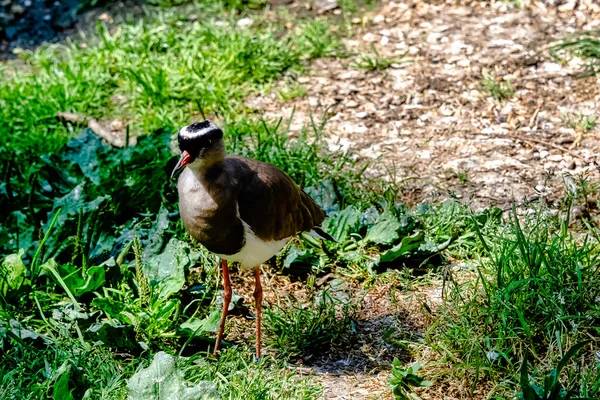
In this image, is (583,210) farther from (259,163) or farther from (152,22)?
(152,22)

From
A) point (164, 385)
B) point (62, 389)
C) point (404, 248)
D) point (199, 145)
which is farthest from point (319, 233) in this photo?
point (62, 389)

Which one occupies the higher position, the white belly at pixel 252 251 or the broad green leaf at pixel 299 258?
the white belly at pixel 252 251

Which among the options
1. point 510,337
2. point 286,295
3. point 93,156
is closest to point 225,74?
point 93,156

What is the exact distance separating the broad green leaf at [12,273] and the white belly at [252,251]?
1.18 m

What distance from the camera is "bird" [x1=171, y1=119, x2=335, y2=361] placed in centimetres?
383

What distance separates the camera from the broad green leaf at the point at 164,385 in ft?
11.3

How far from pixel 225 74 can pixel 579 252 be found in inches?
132

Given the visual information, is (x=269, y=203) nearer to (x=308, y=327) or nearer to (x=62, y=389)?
(x=308, y=327)

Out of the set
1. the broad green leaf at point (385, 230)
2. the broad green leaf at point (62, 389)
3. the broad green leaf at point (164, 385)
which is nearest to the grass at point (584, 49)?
the broad green leaf at point (385, 230)

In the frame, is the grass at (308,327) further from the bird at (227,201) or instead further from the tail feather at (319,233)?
the tail feather at (319,233)

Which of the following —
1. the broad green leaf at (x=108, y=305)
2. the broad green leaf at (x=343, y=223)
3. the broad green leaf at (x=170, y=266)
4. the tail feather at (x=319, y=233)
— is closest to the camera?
the broad green leaf at (x=108, y=305)

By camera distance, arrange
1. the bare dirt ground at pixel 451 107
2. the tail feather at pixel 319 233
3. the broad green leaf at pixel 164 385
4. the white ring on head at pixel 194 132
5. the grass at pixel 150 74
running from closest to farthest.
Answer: the broad green leaf at pixel 164 385 < the white ring on head at pixel 194 132 < the tail feather at pixel 319 233 < the bare dirt ground at pixel 451 107 < the grass at pixel 150 74

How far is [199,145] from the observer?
3787 mm

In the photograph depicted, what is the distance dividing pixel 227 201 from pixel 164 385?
0.88 m
